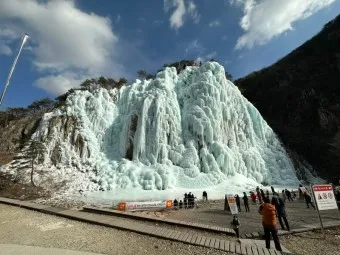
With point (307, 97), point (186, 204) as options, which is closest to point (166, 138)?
point (186, 204)

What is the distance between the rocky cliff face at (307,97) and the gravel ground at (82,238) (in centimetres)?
3276

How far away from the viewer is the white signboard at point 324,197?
9797 mm

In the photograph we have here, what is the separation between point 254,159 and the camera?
34594 mm

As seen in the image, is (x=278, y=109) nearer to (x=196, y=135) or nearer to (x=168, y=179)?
(x=196, y=135)

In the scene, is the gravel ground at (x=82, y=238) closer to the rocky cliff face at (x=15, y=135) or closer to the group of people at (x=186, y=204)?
the group of people at (x=186, y=204)

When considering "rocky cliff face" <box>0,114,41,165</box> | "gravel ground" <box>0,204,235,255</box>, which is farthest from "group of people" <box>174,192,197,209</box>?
"rocky cliff face" <box>0,114,41,165</box>

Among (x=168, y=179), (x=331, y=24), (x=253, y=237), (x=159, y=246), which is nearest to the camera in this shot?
(x=159, y=246)

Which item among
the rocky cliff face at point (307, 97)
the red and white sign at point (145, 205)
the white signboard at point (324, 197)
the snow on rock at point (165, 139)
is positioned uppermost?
the rocky cliff face at point (307, 97)

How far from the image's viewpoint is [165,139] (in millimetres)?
33812

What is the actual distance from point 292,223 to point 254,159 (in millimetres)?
22356

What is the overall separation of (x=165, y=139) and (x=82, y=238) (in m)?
25.8

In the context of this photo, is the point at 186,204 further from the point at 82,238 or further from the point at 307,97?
the point at 307,97

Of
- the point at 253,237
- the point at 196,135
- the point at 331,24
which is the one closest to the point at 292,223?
the point at 253,237

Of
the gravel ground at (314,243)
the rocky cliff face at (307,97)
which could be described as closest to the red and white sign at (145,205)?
the gravel ground at (314,243)
